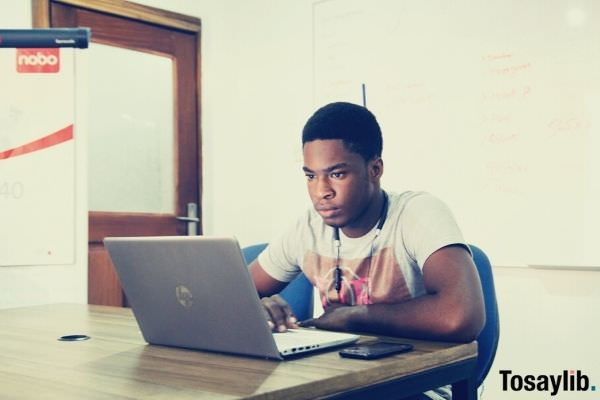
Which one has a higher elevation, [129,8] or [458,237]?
[129,8]

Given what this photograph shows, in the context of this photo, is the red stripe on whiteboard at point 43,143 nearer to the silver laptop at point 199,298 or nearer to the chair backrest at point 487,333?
the silver laptop at point 199,298

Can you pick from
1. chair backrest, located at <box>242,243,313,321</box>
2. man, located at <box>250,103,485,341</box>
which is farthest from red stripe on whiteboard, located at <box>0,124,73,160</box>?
man, located at <box>250,103,485,341</box>

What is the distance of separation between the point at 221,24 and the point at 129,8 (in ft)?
1.90

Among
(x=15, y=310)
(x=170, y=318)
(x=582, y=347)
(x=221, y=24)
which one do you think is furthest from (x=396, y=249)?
(x=221, y=24)

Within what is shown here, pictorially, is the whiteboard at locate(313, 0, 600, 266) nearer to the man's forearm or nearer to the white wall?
the white wall

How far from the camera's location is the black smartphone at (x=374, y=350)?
1.11 meters

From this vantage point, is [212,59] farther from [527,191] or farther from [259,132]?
[527,191]

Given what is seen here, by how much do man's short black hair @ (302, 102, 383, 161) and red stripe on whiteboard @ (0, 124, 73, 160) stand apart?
5.54ft

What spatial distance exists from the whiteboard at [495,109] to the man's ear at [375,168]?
1171mm

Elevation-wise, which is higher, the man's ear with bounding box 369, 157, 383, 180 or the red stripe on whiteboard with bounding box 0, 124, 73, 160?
the red stripe on whiteboard with bounding box 0, 124, 73, 160

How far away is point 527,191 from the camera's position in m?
2.67

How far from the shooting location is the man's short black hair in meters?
1.62

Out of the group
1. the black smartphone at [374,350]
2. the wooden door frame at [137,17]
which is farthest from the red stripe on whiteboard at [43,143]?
the black smartphone at [374,350]

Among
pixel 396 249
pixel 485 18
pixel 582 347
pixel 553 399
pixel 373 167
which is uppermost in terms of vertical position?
pixel 485 18
